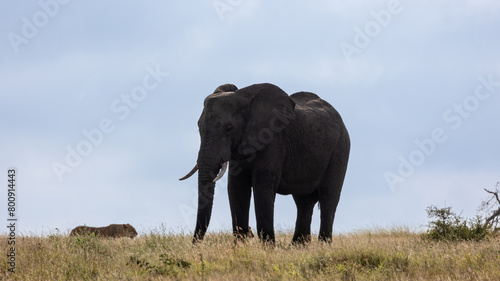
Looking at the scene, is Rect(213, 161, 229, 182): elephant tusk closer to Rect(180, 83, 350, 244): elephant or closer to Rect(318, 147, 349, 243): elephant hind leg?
Rect(180, 83, 350, 244): elephant

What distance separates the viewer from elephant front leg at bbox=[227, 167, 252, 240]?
1211 cm

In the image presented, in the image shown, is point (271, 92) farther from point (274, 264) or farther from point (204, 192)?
point (274, 264)

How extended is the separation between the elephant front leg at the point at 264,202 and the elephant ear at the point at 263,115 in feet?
1.94

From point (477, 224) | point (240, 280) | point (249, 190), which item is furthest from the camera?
point (477, 224)

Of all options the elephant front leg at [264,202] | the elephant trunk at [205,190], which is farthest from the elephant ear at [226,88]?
the elephant front leg at [264,202]

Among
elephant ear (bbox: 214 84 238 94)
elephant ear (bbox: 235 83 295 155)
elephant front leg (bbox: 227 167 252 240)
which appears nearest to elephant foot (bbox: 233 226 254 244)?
elephant front leg (bbox: 227 167 252 240)

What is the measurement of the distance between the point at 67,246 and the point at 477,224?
11.9 m

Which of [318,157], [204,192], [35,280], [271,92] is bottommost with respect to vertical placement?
[35,280]

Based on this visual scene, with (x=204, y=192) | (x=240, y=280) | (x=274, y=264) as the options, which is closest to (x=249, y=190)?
(x=204, y=192)

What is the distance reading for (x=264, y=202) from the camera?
11.5 meters

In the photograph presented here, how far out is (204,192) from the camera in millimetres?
11258

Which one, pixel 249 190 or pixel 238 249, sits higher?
pixel 249 190

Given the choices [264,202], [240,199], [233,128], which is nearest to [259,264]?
[264,202]

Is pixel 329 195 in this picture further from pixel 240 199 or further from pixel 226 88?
pixel 226 88
